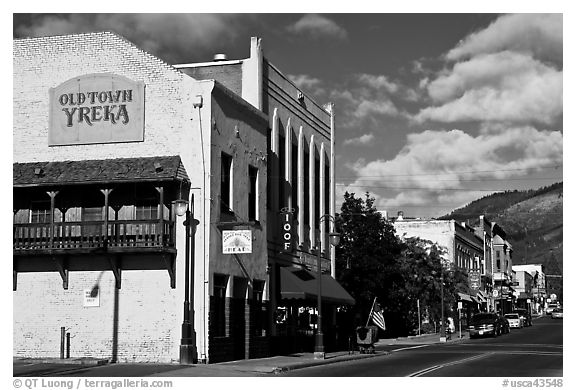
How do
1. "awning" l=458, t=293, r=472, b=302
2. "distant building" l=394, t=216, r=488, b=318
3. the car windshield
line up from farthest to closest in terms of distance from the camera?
"distant building" l=394, t=216, r=488, b=318 < "awning" l=458, t=293, r=472, b=302 < the car windshield

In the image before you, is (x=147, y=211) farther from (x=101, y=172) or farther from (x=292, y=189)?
(x=292, y=189)

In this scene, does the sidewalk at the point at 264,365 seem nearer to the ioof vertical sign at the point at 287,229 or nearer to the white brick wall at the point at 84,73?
the ioof vertical sign at the point at 287,229

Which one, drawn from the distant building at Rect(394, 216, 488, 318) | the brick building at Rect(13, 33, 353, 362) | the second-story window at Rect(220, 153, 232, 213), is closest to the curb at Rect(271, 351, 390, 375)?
the brick building at Rect(13, 33, 353, 362)

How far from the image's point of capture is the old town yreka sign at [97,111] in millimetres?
30172

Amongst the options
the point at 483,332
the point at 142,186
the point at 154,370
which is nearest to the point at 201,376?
the point at 154,370

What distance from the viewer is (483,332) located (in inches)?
2386

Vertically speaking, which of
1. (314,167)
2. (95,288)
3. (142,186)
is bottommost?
(95,288)

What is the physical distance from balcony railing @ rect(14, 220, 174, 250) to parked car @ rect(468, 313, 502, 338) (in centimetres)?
Answer: 3702

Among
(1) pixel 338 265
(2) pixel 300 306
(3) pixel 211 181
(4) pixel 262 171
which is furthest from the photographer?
(1) pixel 338 265

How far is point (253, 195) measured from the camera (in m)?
34.5

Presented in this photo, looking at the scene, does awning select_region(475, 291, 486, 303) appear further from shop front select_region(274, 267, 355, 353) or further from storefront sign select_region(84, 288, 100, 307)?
storefront sign select_region(84, 288, 100, 307)

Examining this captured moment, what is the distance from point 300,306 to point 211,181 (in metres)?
12.1

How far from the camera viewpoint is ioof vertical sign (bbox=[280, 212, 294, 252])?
36625 millimetres

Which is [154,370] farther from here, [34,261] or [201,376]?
[34,261]
